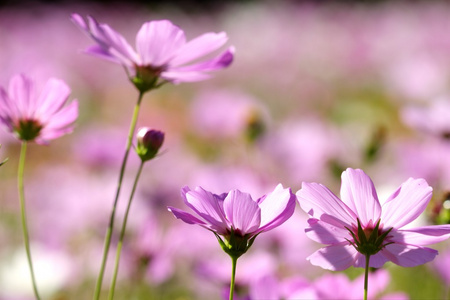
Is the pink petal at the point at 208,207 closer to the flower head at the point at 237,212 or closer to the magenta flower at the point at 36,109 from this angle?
the flower head at the point at 237,212

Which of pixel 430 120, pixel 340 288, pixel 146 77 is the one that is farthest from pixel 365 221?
pixel 430 120

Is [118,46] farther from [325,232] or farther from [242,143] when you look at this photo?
[242,143]

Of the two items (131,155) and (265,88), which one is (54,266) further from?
(265,88)

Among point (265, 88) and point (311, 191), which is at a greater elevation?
point (265, 88)

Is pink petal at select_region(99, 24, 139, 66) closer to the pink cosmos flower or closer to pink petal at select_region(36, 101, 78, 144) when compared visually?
pink petal at select_region(36, 101, 78, 144)

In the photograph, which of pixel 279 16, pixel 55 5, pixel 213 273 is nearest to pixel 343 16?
pixel 279 16

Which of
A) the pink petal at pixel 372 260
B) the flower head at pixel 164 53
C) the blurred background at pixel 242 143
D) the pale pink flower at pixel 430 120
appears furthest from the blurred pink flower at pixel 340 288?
the pale pink flower at pixel 430 120

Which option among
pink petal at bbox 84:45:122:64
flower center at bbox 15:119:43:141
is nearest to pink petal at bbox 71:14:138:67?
pink petal at bbox 84:45:122:64
